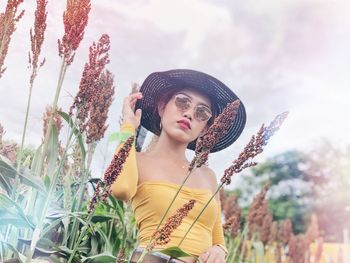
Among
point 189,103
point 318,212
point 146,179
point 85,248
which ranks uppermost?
point 318,212

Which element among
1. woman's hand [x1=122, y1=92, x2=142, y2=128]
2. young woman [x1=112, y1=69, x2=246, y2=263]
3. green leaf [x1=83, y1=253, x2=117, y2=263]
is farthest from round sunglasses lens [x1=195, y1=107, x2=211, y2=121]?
green leaf [x1=83, y1=253, x2=117, y2=263]

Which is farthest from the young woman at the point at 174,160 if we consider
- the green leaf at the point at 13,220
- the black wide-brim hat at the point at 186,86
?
the green leaf at the point at 13,220

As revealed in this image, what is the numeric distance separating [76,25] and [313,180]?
6.99 meters

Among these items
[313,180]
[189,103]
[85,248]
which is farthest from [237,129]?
[313,180]

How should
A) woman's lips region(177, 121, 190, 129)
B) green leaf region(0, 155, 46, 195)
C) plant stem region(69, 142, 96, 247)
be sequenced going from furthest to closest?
woman's lips region(177, 121, 190, 129) < plant stem region(69, 142, 96, 247) < green leaf region(0, 155, 46, 195)

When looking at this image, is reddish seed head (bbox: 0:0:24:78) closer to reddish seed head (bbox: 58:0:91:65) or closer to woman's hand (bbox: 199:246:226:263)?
reddish seed head (bbox: 58:0:91:65)

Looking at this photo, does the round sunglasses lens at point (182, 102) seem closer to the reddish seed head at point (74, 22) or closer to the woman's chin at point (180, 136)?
the woman's chin at point (180, 136)

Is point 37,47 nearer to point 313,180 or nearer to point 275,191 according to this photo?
point 313,180

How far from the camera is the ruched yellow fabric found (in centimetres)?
71

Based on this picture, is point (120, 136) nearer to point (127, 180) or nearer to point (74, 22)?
point (127, 180)

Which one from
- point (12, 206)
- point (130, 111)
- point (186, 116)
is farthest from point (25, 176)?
point (186, 116)

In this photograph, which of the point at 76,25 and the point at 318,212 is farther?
the point at 318,212

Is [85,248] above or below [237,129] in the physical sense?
below

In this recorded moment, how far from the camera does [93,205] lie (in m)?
0.49
